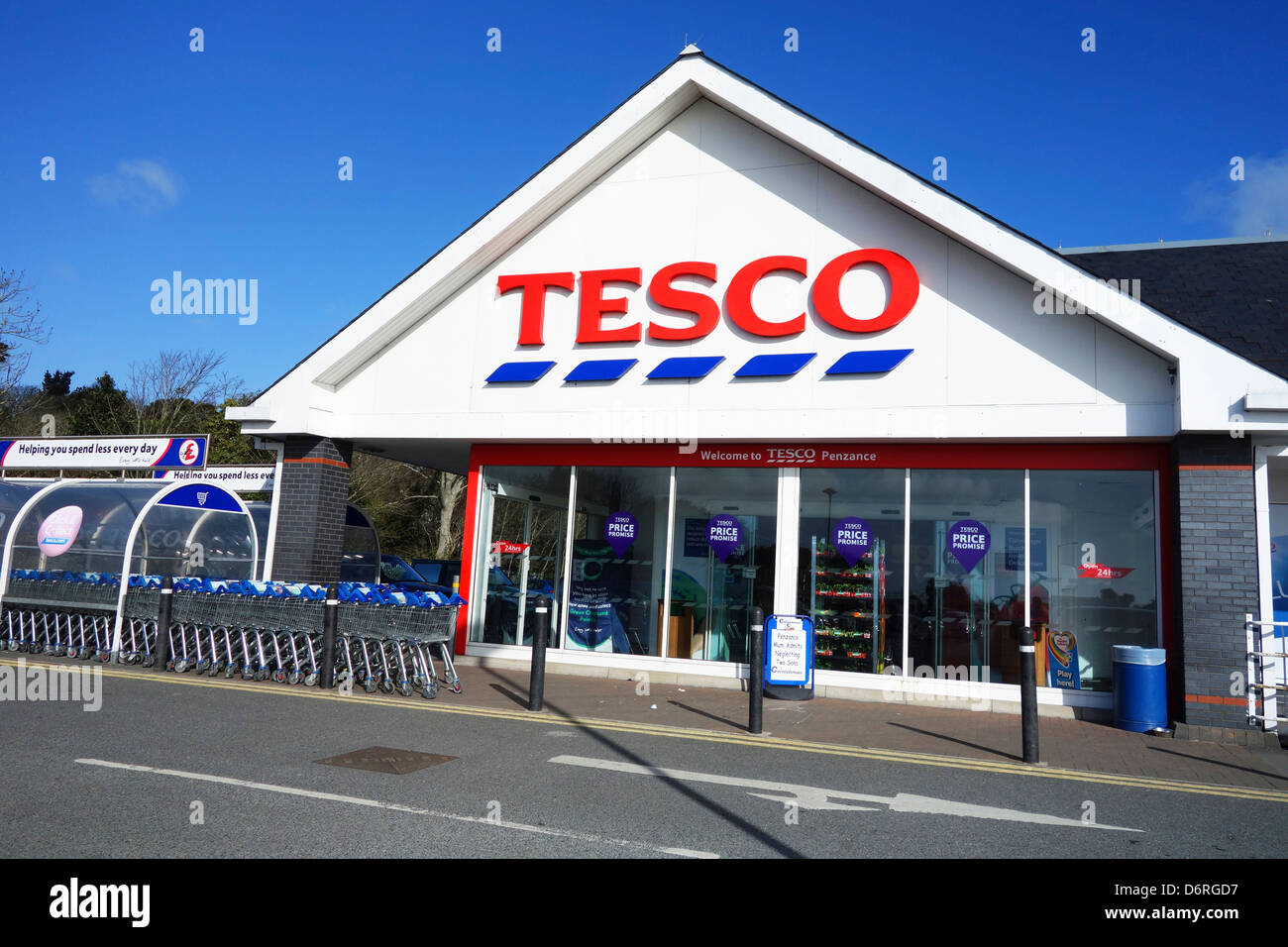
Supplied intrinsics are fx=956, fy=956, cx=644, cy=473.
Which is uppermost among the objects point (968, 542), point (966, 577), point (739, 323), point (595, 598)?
point (739, 323)

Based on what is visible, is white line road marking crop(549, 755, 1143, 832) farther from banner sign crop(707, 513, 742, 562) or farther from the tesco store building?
banner sign crop(707, 513, 742, 562)

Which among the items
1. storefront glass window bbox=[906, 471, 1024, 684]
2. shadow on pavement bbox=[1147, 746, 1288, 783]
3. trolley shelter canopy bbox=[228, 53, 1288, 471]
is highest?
trolley shelter canopy bbox=[228, 53, 1288, 471]

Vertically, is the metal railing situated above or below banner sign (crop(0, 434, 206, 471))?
below

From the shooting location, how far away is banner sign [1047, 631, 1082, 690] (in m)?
12.0

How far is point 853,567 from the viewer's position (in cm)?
1305

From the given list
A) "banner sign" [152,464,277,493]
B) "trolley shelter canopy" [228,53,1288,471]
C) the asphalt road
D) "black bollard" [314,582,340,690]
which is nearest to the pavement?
the asphalt road

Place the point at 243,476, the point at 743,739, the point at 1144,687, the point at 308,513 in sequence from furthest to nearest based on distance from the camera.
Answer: the point at 243,476, the point at 308,513, the point at 1144,687, the point at 743,739

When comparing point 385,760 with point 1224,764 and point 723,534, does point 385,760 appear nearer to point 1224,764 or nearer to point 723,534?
point 723,534

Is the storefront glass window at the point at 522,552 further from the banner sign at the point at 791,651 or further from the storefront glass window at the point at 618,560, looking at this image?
the banner sign at the point at 791,651

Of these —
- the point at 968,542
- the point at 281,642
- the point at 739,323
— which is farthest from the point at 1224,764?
the point at 281,642

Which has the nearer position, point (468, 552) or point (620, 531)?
point (620, 531)

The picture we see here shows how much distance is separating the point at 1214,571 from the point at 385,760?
901cm

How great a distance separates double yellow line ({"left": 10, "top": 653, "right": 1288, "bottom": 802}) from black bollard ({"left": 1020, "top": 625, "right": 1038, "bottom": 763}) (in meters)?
0.21
